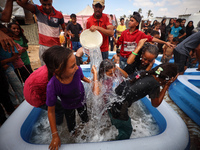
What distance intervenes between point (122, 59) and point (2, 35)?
2.64 metres

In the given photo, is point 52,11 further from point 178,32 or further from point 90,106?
point 178,32

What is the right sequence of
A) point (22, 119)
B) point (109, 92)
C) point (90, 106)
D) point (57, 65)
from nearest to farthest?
point (57, 65), point (22, 119), point (109, 92), point (90, 106)

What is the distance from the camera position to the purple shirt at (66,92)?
121 centimetres

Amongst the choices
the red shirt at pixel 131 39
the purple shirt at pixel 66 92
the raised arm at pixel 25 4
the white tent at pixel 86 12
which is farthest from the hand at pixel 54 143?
the white tent at pixel 86 12

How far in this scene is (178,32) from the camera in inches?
240

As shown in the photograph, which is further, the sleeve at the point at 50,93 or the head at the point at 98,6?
the head at the point at 98,6

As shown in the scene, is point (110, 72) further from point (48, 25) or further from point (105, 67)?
point (48, 25)

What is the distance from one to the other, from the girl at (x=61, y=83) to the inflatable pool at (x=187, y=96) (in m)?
2.69

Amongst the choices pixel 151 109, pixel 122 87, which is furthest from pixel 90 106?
pixel 151 109

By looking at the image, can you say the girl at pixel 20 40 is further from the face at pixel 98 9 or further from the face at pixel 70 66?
the face at pixel 70 66

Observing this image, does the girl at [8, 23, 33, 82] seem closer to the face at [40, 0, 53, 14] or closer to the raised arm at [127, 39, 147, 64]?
the face at [40, 0, 53, 14]

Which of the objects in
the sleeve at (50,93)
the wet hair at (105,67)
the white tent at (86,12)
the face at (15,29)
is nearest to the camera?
the sleeve at (50,93)

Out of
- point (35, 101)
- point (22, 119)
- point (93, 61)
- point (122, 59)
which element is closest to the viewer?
point (35, 101)

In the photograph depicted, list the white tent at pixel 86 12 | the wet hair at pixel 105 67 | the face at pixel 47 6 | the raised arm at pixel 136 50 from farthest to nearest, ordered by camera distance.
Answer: the white tent at pixel 86 12 → the face at pixel 47 6 → the raised arm at pixel 136 50 → the wet hair at pixel 105 67
